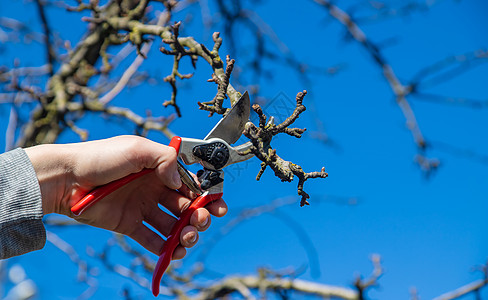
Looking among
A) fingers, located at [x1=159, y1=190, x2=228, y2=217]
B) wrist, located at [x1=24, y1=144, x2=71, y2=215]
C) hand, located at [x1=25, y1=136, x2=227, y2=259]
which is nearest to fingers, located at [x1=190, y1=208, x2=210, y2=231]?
hand, located at [x1=25, y1=136, x2=227, y2=259]

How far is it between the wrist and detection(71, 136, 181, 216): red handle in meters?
0.13

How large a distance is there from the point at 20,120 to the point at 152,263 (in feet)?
5.88

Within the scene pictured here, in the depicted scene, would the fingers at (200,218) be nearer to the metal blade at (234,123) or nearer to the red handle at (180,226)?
the red handle at (180,226)

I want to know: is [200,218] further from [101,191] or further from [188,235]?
→ [101,191]

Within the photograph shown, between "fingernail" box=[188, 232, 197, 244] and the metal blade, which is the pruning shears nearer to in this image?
the metal blade

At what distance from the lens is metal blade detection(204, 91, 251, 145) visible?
6.27 ft

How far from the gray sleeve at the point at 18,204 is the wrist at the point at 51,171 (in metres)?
0.05

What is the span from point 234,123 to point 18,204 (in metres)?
0.93

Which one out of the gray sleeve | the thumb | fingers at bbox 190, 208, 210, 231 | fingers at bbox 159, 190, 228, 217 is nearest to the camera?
the gray sleeve

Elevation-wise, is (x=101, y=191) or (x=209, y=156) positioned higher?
(x=209, y=156)

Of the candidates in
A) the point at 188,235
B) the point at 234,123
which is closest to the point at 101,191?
the point at 188,235

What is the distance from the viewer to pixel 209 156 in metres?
2.01

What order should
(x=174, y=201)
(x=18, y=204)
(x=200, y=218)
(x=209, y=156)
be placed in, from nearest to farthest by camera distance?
(x=18, y=204) < (x=209, y=156) < (x=200, y=218) < (x=174, y=201)

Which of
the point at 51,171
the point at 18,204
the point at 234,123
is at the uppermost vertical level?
the point at 234,123
